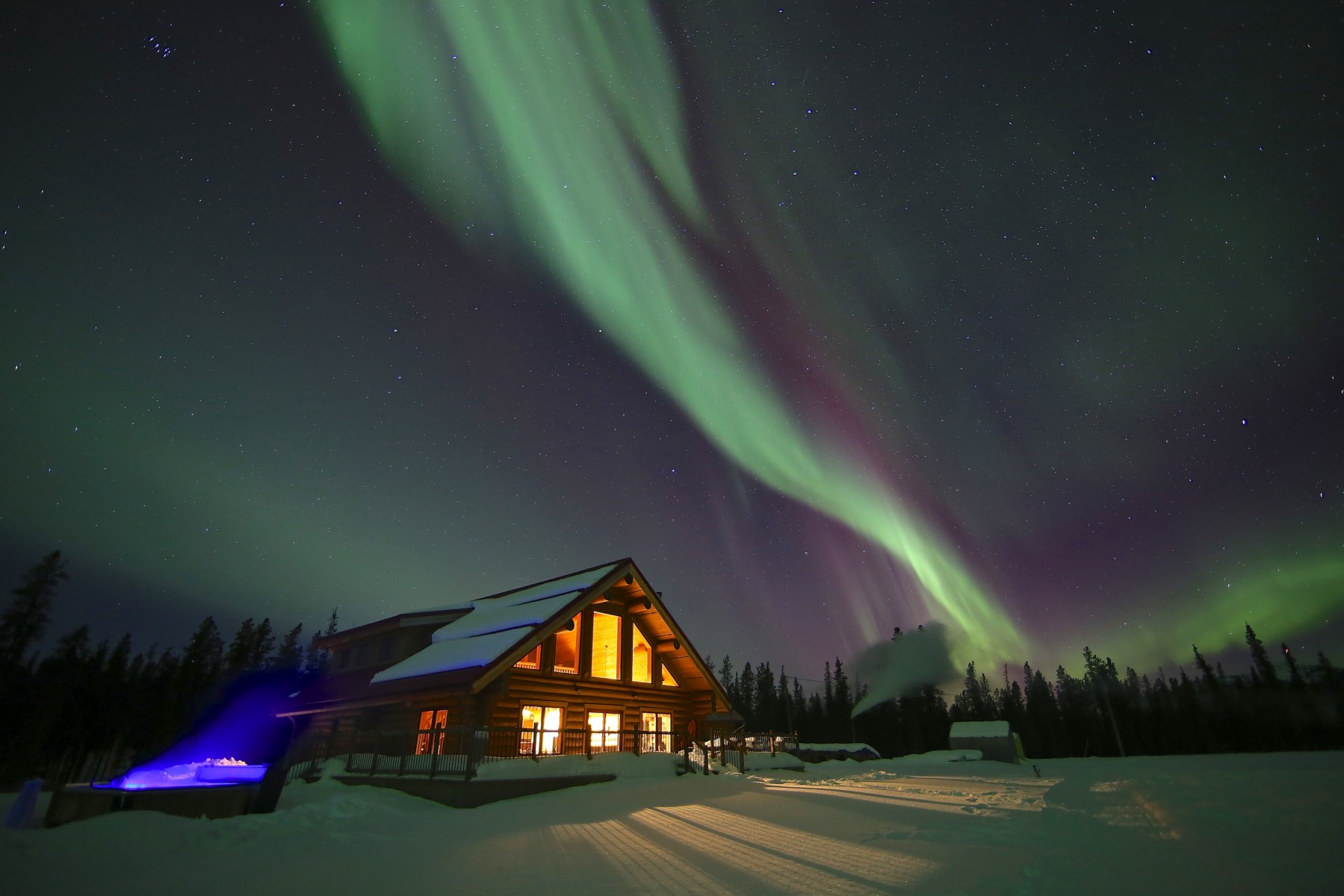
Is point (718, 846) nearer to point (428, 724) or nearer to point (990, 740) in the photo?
point (428, 724)

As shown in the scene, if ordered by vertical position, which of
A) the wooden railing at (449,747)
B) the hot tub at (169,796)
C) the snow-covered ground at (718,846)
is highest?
the wooden railing at (449,747)

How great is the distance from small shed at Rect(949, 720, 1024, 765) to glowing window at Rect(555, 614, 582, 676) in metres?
34.3

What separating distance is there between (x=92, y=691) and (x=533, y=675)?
49.9 meters

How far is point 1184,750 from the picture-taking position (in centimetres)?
7350

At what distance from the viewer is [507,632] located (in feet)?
78.3

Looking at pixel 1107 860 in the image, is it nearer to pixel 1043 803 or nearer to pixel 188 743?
pixel 1043 803

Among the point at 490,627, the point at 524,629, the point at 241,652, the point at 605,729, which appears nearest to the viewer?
the point at 524,629

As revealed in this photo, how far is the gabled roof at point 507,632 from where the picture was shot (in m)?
21.5

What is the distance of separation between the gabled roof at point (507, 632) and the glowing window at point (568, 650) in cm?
124

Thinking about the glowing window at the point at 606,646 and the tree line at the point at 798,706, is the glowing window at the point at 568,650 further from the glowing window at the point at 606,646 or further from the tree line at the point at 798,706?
the tree line at the point at 798,706

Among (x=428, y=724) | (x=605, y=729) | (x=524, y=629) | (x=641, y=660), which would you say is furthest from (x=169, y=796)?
(x=641, y=660)

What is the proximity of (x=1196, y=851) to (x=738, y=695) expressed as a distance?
110m

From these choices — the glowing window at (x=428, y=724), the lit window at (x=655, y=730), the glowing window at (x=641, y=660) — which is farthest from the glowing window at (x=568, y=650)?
the glowing window at (x=428, y=724)

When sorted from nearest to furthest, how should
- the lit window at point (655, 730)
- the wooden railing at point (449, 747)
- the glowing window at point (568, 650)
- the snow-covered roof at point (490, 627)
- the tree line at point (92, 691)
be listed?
the wooden railing at point (449, 747) < the snow-covered roof at point (490, 627) < the lit window at point (655, 730) < the glowing window at point (568, 650) < the tree line at point (92, 691)
